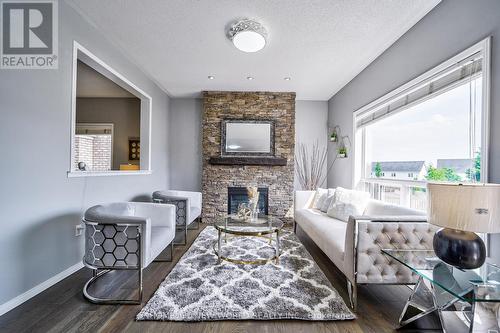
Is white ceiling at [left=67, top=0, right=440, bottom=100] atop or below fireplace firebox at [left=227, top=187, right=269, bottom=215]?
atop

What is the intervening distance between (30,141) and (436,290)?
3.29 meters

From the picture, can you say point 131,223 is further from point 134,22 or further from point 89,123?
point 89,123

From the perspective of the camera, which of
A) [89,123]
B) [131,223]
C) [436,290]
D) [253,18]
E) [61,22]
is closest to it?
[436,290]

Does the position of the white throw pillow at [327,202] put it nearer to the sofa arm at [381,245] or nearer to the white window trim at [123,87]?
the sofa arm at [381,245]

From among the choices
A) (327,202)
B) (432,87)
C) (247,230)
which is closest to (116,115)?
(247,230)

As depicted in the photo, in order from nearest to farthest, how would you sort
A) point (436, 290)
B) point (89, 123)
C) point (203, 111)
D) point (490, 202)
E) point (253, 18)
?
point (490, 202), point (436, 290), point (253, 18), point (203, 111), point (89, 123)

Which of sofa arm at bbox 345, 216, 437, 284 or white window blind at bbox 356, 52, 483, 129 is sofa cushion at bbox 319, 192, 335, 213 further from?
sofa arm at bbox 345, 216, 437, 284

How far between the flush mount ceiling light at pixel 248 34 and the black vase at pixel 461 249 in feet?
8.03

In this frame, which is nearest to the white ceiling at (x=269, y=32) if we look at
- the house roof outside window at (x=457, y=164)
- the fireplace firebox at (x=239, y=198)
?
the house roof outside window at (x=457, y=164)

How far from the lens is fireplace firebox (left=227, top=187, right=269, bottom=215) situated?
4746 mm

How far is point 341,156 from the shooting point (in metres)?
4.33

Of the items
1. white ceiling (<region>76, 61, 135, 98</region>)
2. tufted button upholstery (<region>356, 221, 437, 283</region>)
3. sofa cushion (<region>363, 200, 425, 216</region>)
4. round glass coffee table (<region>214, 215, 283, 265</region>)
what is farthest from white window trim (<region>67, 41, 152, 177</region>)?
sofa cushion (<region>363, 200, 425, 216</region>)


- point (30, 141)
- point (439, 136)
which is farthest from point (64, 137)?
point (439, 136)

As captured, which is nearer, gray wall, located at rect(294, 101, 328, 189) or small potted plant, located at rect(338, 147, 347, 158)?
small potted plant, located at rect(338, 147, 347, 158)
